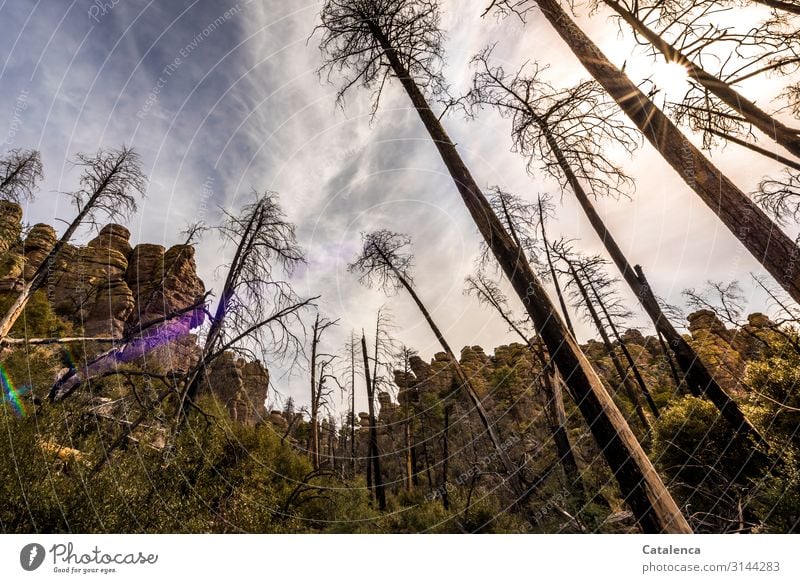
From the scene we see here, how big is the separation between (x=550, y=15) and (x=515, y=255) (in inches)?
170

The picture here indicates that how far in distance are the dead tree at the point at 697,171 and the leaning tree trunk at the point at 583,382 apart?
2115mm

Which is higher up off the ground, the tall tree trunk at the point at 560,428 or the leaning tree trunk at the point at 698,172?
the leaning tree trunk at the point at 698,172

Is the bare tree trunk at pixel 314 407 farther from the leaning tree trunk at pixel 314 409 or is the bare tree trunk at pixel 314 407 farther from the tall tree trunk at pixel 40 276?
the tall tree trunk at pixel 40 276

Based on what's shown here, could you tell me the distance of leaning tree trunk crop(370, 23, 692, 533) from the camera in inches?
112

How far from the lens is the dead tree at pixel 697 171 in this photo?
3.27 meters

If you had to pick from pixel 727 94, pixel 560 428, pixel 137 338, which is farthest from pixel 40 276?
pixel 560 428

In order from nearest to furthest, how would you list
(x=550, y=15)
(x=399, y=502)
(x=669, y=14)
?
(x=669, y=14) → (x=550, y=15) → (x=399, y=502)

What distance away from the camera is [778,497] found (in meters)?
3.86

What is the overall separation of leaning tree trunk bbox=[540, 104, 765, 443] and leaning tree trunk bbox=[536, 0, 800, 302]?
1143 millimetres

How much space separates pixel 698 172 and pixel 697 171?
2 centimetres
